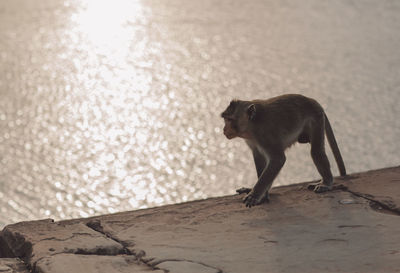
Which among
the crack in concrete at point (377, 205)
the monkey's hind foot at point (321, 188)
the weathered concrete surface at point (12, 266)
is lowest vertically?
the crack in concrete at point (377, 205)

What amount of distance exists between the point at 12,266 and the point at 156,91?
722 centimetres

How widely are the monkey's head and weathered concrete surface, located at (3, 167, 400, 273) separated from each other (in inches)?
14.8

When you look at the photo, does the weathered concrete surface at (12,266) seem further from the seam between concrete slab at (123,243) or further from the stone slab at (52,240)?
the seam between concrete slab at (123,243)

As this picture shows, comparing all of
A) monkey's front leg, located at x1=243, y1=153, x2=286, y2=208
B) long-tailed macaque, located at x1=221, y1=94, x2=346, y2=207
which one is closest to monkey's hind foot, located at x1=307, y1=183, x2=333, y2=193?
long-tailed macaque, located at x1=221, y1=94, x2=346, y2=207

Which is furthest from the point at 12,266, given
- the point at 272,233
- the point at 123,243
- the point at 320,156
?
the point at 320,156

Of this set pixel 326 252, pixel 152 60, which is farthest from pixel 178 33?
pixel 326 252

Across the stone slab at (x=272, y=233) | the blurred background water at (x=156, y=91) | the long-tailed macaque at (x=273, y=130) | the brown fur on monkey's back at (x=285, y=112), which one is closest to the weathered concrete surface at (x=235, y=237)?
the stone slab at (x=272, y=233)

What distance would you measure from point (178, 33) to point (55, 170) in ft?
16.0

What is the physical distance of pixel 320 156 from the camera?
394 cm

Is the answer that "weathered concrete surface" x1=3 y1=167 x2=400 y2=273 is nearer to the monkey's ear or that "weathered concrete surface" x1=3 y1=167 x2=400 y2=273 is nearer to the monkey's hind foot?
the monkey's hind foot

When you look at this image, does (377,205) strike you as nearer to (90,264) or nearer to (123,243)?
(123,243)

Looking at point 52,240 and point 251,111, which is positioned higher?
point 251,111

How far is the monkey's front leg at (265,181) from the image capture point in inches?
147

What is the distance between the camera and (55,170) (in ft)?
27.5
